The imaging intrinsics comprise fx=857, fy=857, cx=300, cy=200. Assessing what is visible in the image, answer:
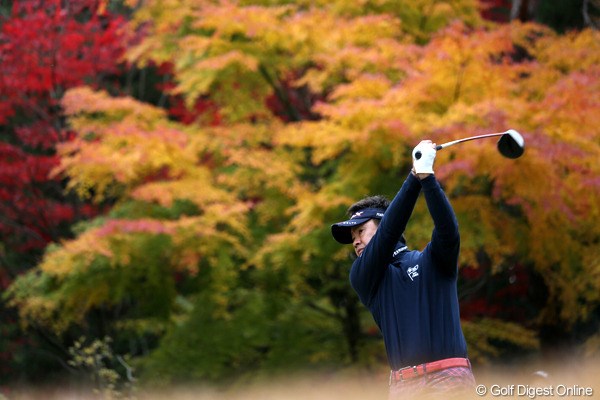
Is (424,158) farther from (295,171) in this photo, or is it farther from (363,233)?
(295,171)

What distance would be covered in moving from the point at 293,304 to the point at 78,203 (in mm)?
3875

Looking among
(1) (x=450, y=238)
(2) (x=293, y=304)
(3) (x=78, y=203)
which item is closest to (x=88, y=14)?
(3) (x=78, y=203)

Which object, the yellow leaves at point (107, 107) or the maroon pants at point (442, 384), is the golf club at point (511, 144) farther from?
the yellow leaves at point (107, 107)

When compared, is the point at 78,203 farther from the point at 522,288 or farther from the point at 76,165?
the point at 522,288

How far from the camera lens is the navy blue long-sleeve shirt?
312 cm

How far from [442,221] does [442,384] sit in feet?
1.94

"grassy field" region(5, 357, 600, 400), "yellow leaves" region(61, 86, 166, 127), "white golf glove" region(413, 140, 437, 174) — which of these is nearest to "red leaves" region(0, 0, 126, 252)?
"yellow leaves" region(61, 86, 166, 127)

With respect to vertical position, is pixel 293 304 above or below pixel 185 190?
below

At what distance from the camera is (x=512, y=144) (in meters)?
3.43

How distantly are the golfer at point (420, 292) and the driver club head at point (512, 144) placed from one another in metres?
0.48

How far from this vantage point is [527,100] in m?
8.55

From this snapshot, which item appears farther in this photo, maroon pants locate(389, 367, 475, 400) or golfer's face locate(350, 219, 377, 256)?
golfer's face locate(350, 219, 377, 256)

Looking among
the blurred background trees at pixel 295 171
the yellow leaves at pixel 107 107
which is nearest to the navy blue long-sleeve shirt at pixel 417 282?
the blurred background trees at pixel 295 171

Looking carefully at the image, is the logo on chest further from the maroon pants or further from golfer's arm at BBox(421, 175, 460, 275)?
the maroon pants
